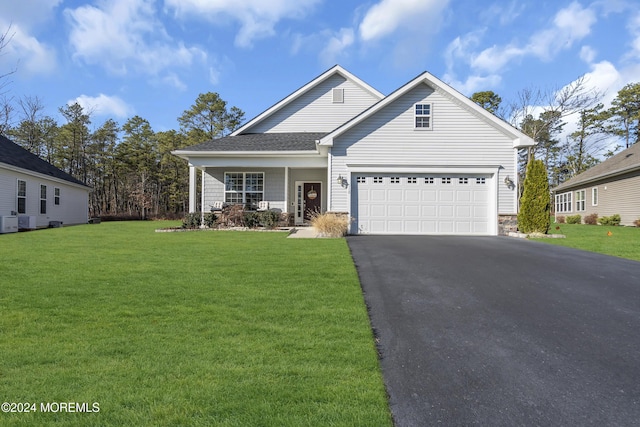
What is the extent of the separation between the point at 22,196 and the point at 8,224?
2.77 metres

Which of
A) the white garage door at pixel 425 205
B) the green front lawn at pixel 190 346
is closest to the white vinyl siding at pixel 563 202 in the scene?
the white garage door at pixel 425 205

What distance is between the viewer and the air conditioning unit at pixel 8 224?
570 inches

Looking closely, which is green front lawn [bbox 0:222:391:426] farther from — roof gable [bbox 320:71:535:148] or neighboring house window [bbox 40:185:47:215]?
neighboring house window [bbox 40:185:47:215]

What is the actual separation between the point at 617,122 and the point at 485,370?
43.7m

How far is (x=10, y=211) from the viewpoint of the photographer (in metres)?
15.8

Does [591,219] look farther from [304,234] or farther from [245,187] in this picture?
[245,187]

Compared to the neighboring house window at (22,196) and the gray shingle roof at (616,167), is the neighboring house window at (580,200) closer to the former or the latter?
→ the gray shingle roof at (616,167)

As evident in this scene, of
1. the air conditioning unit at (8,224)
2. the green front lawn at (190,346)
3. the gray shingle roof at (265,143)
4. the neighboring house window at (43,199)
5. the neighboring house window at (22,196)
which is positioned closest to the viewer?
the green front lawn at (190,346)

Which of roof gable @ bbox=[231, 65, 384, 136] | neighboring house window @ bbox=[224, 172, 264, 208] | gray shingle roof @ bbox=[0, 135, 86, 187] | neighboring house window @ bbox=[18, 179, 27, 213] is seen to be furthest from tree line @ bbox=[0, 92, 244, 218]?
neighboring house window @ bbox=[224, 172, 264, 208]

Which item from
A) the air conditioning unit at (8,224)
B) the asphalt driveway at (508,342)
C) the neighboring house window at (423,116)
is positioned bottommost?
the asphalt driveway at (508,342)

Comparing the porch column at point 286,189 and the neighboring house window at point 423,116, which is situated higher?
the neighboring house window at point 423,116

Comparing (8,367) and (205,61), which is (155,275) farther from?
(205,61)

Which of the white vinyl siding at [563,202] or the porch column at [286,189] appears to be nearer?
the porch column at [286,189]

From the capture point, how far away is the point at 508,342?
11.0 feet
